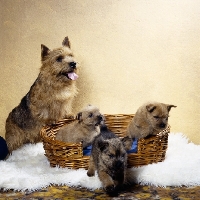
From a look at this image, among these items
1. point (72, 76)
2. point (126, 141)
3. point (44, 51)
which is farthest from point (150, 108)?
point (44, 51)

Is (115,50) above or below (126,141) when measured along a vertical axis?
above

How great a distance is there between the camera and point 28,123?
3447 millimetres

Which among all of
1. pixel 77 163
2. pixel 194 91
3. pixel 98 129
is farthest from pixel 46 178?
pixel 194 91

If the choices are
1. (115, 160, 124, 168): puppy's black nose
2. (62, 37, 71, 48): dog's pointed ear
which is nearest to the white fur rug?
(115, 160, 124, 168): puppy's black nose

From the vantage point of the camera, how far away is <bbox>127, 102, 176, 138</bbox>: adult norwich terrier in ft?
9.04

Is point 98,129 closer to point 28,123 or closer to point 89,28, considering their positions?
point 28,123

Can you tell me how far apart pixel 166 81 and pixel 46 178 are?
171 centimetres

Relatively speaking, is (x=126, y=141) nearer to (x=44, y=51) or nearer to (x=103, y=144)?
(x=103, y=144)

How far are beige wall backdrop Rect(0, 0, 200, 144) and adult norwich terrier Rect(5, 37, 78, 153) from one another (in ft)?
1.49

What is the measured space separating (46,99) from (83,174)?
0.93 metres

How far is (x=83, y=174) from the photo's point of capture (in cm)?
265

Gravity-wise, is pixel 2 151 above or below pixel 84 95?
below

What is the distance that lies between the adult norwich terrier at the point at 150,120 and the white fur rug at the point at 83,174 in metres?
0.27

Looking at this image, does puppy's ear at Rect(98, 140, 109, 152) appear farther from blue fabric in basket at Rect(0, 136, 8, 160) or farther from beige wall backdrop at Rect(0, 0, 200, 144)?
beige wall backdrop at Rect(0, 0, 200, 144)
